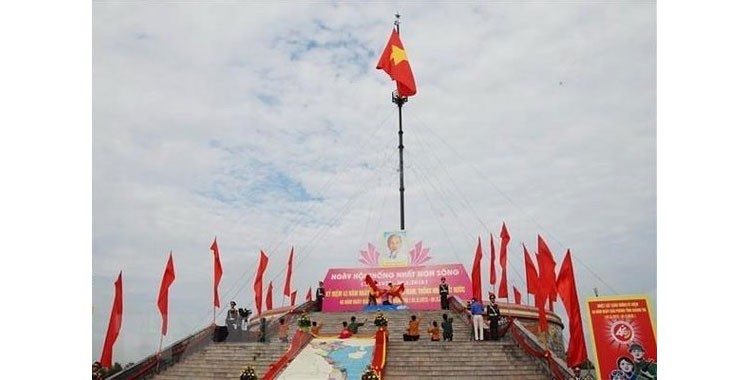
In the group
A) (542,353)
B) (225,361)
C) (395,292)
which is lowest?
(225,361)

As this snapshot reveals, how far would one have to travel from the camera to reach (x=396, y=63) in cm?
2033

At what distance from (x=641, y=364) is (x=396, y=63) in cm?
1355

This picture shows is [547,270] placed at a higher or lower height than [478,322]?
higher

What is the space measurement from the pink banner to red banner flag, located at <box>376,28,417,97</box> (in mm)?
6225

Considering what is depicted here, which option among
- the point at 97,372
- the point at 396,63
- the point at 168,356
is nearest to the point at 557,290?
the point at 168,356

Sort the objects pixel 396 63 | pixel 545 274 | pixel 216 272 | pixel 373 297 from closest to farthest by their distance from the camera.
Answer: pixel 545 274 → pixel 216 272 → pixel 373 297 → pixel 396 63

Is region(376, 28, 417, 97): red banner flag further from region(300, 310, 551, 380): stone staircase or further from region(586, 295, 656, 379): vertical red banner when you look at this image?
region(586, 295, 656, 379): vertical red banner

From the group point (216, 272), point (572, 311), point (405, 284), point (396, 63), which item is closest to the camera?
point (572, 311)

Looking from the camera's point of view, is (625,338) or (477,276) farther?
(477,276)

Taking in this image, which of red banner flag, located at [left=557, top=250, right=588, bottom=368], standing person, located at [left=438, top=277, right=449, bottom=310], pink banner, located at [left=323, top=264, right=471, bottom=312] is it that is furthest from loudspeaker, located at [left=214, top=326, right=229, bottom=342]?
red banner flag, located at [left=557, top=250, right=588, bottom=368]

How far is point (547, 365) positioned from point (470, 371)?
49.5 inches

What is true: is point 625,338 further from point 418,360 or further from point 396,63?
point 396,63

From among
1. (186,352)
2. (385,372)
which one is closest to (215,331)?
(186,352)

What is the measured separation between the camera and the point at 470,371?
10570 mm
